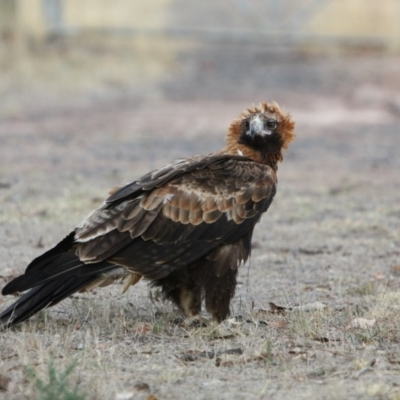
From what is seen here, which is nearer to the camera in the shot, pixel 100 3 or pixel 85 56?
pixel 85 56

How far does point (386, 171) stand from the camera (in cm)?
1473

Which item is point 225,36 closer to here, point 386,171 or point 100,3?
point 100,3

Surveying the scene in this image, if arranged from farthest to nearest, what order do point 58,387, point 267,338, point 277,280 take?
point 277,280 < point 267,338 < point 58,387

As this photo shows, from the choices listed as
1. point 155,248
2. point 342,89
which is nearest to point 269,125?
point 155,248

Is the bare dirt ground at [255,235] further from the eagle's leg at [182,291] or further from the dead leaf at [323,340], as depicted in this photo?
the eagle's leg at [182,291]

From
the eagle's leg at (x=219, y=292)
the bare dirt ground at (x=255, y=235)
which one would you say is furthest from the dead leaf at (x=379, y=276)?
the eagle's leg at (x=219, y=292)

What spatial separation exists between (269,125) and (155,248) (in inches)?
53.8

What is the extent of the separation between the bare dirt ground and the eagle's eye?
125cm

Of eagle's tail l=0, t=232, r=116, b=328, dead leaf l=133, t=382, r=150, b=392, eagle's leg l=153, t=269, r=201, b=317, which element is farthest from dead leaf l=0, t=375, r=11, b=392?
eagle's leg l=153, t=269, r=201, b=317

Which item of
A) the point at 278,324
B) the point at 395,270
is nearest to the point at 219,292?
the point at 278,324

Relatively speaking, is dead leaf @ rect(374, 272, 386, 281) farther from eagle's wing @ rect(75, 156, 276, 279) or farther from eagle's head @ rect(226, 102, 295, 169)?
eagle's wing @ rect(75, 156, 276, 279)

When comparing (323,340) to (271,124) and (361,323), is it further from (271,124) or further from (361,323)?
(271,124)

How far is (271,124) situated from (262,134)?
160 mm

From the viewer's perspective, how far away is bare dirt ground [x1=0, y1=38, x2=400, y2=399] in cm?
589
